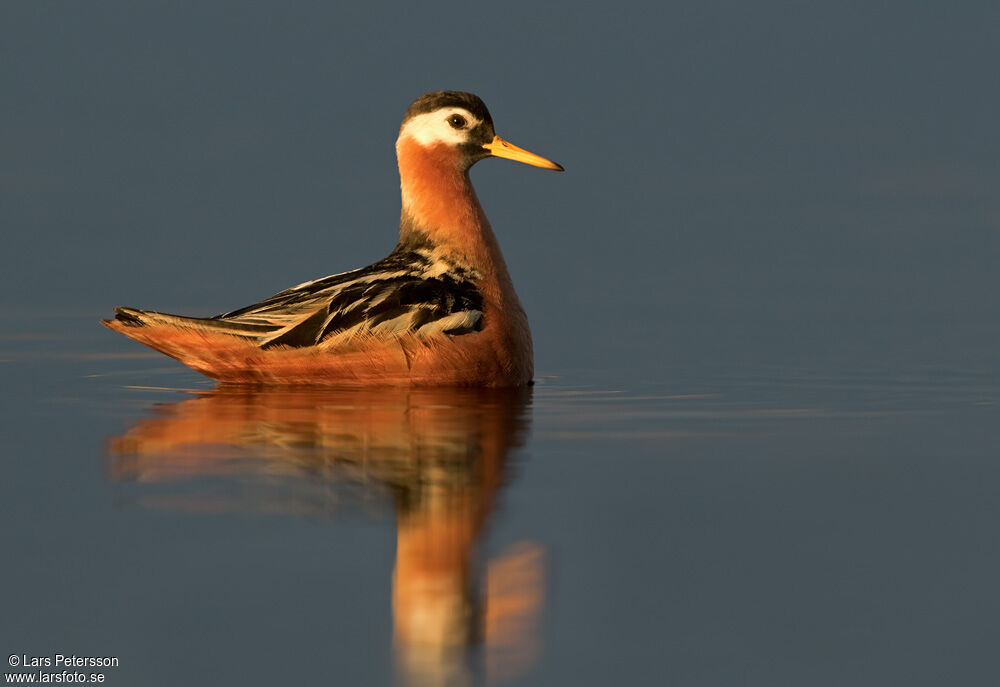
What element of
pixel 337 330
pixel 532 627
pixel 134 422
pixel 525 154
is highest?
pixel 525 154

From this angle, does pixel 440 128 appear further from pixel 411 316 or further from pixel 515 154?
pixel 411 316

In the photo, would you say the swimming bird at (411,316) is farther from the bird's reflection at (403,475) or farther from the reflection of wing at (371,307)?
the bird's reflection at (403,475)

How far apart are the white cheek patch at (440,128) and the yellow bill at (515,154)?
1.26 ft

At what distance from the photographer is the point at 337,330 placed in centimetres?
1387

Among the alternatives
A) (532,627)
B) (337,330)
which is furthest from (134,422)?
(532,627)

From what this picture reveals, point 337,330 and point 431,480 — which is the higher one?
point 337,330

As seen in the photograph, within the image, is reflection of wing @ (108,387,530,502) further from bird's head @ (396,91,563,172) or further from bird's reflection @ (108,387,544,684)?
bird's head @ (396,91,563,172)

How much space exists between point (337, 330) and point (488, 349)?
4.89 feet

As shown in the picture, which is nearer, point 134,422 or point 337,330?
point 134,422

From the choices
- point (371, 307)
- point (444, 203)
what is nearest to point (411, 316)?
point (371, 307)

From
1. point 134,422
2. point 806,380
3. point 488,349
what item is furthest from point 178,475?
point 806,380

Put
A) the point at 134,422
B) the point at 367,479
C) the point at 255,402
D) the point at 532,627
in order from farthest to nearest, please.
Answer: the point at 255,402 < the point at 134,422 < the point at 367,479 < the point at 532,627

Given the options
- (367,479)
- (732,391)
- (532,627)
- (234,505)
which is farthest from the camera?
(732,391)

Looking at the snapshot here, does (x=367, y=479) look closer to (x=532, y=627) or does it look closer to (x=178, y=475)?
(x=178, y=475)
